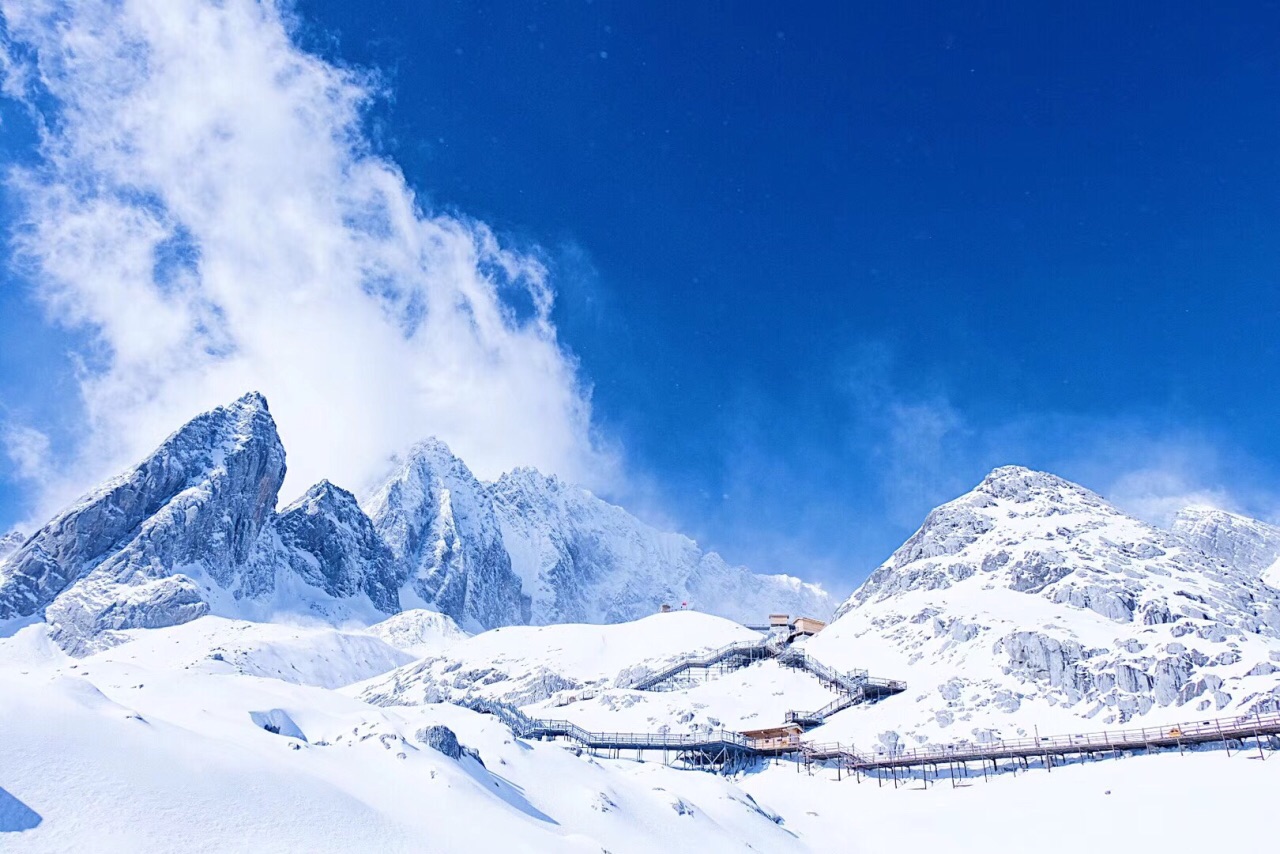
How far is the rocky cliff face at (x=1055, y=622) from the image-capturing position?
76.7m

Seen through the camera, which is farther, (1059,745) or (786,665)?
(786,665)

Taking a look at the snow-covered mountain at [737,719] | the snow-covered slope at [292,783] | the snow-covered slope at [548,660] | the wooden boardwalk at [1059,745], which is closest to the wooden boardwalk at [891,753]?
the wooden boardwalk at [1059,745]

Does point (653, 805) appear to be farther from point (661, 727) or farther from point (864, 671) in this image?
point (864, 671)

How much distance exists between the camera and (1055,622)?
305ft

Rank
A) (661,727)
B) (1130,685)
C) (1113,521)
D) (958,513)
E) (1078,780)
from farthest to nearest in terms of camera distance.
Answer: (958,513), (1113,521), (661,727), (1130,685), (1078,780)

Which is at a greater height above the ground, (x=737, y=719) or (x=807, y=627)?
(x=807, y=627)

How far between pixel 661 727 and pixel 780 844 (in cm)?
Answer: 3614

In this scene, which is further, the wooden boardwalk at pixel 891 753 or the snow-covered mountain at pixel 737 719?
the wooden boardwalk at pixel 891 753

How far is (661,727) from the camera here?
8656 cm

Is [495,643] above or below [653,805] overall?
above

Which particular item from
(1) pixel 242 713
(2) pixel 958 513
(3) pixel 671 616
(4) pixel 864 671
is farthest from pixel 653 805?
(2) pixel 958 513

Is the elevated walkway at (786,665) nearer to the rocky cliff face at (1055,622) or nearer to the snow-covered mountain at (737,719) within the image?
the snow-covered mountain at (737,719)

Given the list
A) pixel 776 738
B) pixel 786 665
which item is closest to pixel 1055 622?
A: pixel 786 665

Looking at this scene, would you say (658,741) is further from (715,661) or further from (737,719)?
(715,661)
